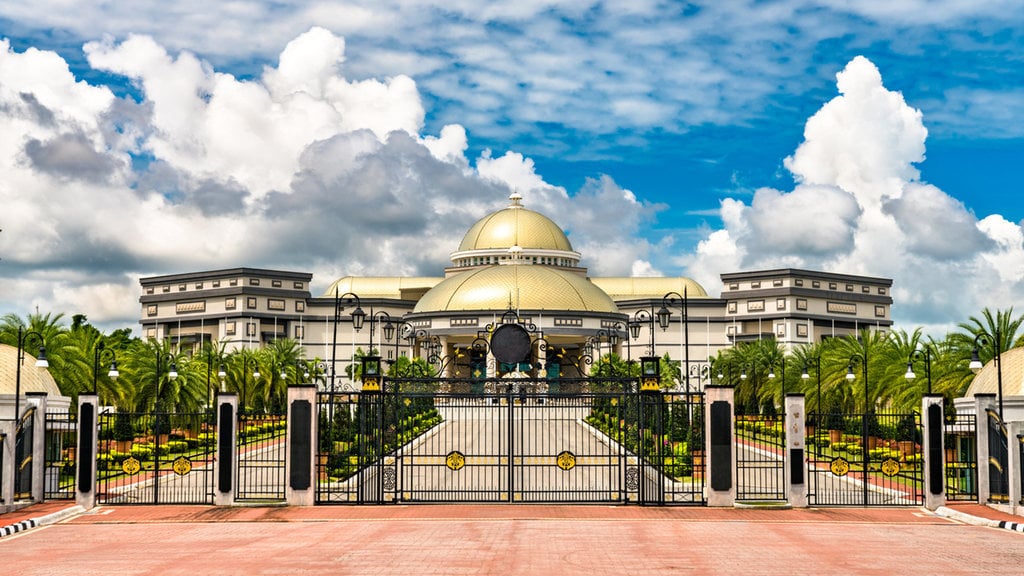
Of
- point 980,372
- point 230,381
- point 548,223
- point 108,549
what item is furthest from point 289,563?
point 548,223

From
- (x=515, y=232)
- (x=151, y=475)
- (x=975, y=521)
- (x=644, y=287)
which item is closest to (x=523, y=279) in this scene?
(x=515, y=232)

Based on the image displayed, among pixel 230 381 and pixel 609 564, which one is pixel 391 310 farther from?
pixel 609 564

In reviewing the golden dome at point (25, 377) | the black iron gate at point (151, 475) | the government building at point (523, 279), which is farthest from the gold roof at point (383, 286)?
the golden dome at point (25, 377)

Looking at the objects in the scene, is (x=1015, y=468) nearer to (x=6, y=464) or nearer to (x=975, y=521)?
(x=975, y=521)

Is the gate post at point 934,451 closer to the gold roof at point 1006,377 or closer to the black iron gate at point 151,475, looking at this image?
the gold roof at point 1006,377

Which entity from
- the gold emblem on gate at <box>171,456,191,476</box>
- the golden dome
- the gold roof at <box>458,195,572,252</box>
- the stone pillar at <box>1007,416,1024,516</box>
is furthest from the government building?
the stone pillar at <box>1007,416,1024,516</box>

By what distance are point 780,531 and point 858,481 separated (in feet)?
45.2

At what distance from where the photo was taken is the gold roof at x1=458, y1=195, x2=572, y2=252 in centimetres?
14775

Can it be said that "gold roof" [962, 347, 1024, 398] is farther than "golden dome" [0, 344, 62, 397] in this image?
No

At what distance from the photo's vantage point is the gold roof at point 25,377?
3391 cm

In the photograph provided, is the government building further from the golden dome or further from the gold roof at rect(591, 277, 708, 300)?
the golden dome

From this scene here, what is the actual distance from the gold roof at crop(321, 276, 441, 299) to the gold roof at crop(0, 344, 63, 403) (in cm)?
12242

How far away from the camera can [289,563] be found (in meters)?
18.4

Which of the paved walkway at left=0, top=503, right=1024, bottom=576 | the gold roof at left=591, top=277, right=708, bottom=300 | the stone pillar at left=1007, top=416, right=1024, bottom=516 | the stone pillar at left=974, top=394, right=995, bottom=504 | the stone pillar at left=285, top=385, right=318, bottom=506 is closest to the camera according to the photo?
the paved walkway at left=0, top=503, right=1024, bottom=576
